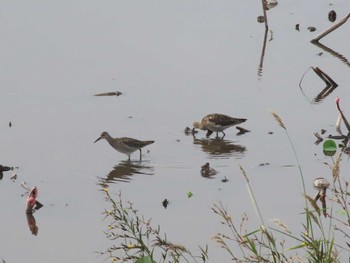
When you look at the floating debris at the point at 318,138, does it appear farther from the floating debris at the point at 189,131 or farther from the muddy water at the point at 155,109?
the floating debris at the point at 189,131

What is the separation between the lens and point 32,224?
949 centimetres

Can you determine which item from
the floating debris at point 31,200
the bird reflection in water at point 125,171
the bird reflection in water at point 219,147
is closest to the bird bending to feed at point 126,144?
the bird reflection in water at point 125,171

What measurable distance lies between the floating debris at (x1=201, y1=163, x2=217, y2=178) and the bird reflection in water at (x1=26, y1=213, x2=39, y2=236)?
2.07m

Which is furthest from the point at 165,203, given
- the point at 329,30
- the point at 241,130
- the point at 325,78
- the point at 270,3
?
the point at 270,3

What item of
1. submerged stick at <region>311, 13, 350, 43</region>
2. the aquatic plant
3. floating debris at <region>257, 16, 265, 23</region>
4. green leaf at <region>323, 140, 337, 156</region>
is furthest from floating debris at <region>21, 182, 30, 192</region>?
floating debris at <region>257, 16, 265, 23</region>

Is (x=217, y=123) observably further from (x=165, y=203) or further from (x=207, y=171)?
(x=165, y=203)

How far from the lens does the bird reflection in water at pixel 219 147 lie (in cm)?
1188

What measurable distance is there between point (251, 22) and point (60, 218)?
8.80 m

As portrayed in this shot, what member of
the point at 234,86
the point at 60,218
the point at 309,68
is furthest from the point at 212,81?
the point at 60,218

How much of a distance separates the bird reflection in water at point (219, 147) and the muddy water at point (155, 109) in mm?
31

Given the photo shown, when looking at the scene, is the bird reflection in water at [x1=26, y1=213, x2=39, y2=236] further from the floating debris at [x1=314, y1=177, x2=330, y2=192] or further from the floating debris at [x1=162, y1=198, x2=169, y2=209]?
the floating debris at [x1=314, y1=177, x2=330, y2=192]

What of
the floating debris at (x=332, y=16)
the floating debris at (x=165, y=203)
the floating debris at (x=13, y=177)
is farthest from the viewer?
the floating debris at (x=332, y=16)

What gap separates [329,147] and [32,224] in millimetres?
3570

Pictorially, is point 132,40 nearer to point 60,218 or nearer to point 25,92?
point 25,92
